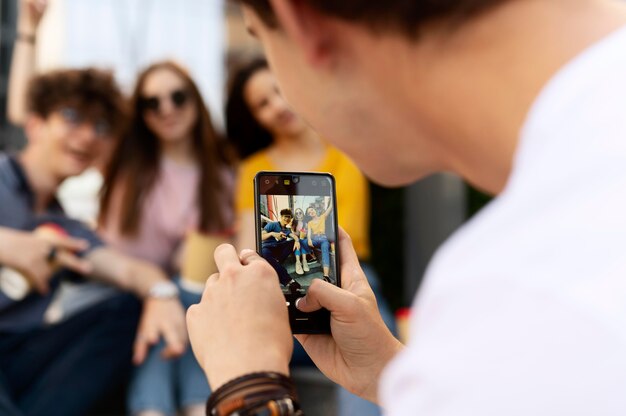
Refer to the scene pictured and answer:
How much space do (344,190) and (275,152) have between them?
0.35 meters

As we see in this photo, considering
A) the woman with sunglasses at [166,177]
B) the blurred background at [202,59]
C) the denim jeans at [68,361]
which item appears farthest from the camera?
the blurred background at [202,59]

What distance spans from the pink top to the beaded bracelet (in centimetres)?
239

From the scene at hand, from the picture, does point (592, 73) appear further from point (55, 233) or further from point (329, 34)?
point (55, 233)

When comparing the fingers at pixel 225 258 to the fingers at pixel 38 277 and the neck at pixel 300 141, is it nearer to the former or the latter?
the fingers at pixel 38 277

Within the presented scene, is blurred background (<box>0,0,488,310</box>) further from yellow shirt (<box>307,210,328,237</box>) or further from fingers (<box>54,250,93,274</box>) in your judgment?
fingers (<box>54,250,93,274</box>)

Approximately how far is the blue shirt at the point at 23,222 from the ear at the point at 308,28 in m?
2.28

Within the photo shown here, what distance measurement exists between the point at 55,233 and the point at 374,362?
7.07 ft

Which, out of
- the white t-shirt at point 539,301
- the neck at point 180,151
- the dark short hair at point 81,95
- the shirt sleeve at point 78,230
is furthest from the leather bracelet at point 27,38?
the white t-shirt at point 539,301

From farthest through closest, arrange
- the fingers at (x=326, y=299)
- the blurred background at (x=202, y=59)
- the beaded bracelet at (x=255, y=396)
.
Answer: the blurred background at (x=202, y=59), the fingers at (x=326, y=299), the beaded bracelet at (x=255, y=396)

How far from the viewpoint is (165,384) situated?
2932 mm

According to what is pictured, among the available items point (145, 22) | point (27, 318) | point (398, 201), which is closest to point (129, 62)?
point (145, 22)

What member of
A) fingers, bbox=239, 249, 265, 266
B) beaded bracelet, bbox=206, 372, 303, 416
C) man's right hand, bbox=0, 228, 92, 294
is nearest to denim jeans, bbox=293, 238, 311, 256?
fingers, bbox=239, 249, 265, 266

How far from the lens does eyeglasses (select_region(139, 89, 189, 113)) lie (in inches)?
138

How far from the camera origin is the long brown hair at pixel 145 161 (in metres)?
3.37
